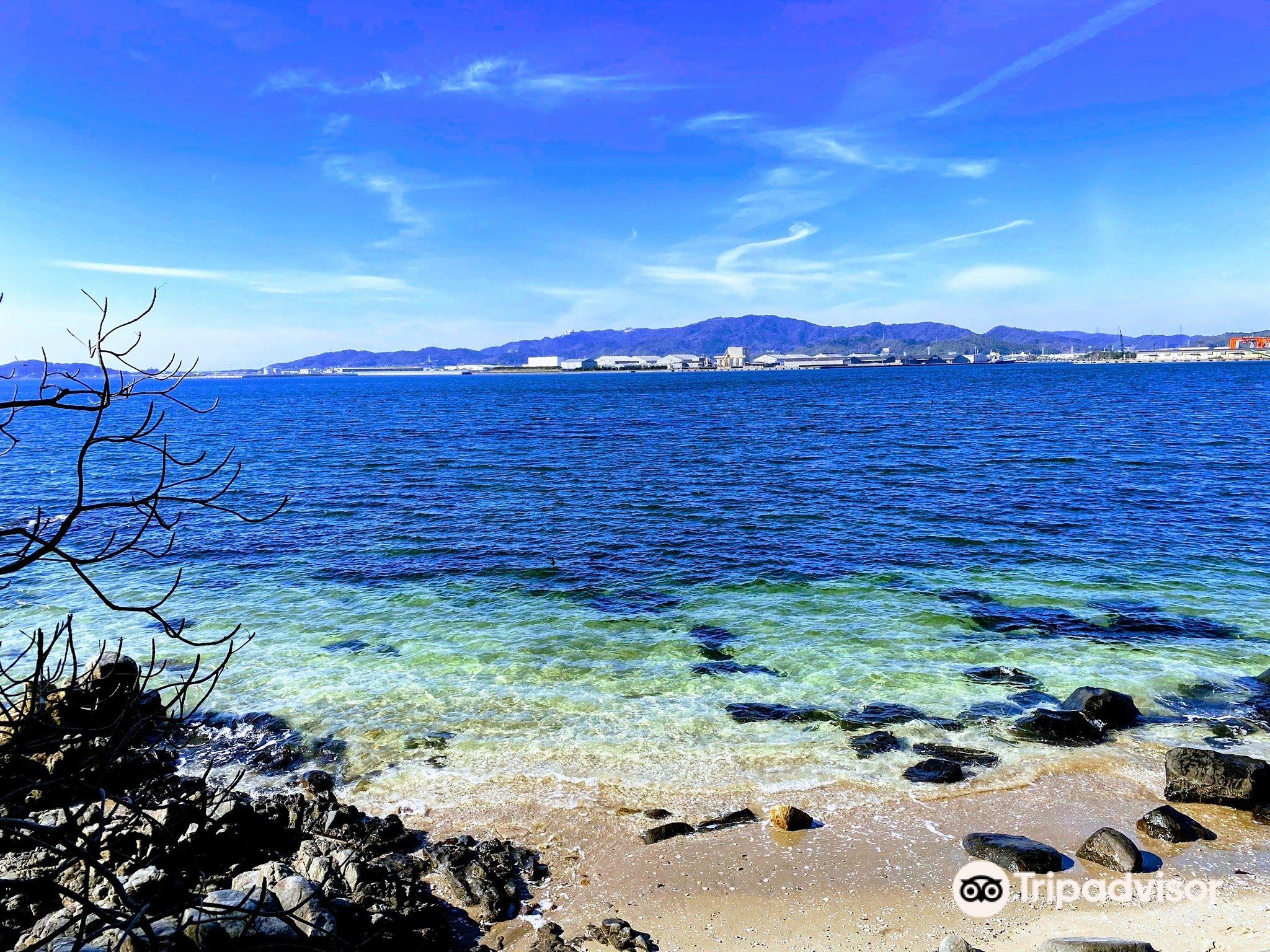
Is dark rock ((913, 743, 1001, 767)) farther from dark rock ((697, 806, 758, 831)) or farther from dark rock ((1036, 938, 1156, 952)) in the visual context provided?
dark rock ((1036, 938, 1156, 952))

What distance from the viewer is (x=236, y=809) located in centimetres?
1023

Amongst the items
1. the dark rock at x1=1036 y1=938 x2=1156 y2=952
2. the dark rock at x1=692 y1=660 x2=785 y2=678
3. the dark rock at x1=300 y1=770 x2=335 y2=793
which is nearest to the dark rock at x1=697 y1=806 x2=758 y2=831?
the dark rock at x1=1036 y1=938 x2=1156 y2=952

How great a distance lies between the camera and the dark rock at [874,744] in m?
13.4

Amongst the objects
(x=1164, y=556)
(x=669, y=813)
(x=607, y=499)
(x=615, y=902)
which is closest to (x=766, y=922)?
(x=615, y=902)

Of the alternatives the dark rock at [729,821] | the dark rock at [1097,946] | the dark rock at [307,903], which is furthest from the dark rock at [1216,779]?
the dark rock at [307,903]

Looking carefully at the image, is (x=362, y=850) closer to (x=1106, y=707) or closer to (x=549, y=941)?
(x=549, y=941)

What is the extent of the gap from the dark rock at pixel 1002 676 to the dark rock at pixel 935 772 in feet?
12.6

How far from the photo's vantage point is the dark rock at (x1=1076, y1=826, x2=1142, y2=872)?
10.0 m

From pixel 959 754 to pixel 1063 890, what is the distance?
347cm

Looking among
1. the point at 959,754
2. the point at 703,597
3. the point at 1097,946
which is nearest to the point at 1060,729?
the point at 959,754

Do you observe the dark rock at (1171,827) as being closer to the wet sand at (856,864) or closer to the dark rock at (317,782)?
the wet sand at (856,864)

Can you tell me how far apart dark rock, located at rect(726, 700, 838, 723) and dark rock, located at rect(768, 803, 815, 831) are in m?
3.30

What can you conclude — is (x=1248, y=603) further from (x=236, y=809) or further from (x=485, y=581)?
(x=236, y=809)

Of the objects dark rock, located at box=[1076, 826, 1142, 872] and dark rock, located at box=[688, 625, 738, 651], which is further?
dark rock, located at box=[688, 625, 738, 651]
